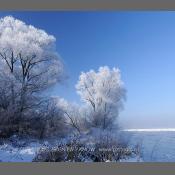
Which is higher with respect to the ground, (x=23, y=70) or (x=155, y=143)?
(x=23, y=70)

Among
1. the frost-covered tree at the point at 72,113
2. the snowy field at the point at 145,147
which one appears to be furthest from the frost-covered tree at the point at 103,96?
the snowy field at the point at 145,147

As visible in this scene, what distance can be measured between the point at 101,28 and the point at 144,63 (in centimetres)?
85

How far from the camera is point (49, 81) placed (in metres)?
9.45

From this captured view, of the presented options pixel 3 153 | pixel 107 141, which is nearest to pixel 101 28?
pixel 107 141

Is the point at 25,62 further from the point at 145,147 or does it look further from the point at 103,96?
the point at 145,147

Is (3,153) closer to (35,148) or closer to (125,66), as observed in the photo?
(35,148)

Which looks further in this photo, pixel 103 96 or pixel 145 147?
pixel 103 96

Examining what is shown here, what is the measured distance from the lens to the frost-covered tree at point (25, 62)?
9297 millimetres

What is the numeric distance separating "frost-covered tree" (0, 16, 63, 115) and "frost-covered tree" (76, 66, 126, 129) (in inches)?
19.3

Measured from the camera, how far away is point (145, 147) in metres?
9.37

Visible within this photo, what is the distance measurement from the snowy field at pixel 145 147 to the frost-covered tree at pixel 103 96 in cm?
41

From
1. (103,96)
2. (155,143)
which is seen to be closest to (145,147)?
(155,143)

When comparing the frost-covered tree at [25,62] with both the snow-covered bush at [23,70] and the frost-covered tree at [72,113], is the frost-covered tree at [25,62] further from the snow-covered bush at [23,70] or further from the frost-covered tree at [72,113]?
the frost-covered tree at [72,113]

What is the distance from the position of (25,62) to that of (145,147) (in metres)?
2.24
